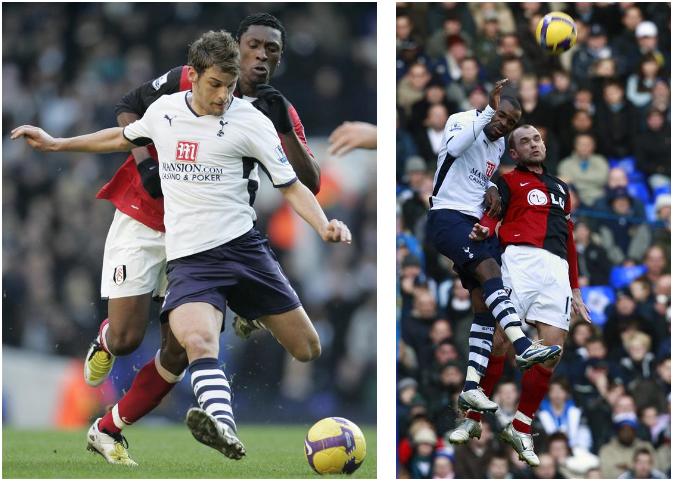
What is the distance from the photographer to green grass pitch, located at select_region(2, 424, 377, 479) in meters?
7.23

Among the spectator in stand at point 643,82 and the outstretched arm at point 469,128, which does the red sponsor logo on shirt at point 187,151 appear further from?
the spectator in stand at point 643,82

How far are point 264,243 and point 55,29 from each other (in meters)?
8.76

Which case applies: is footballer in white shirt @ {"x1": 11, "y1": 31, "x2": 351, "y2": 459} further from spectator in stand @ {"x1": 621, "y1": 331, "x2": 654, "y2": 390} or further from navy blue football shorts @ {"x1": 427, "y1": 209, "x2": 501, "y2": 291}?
spectator in stand @ {"x1": 621, "y1": 331, "x2": 654, "y2": 390}

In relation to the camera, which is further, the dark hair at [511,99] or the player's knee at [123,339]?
the player's knee at [123,339]

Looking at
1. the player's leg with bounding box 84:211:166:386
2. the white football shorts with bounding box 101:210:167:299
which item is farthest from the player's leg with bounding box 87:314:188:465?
the white football shorts with bounding box 101:210:167:299

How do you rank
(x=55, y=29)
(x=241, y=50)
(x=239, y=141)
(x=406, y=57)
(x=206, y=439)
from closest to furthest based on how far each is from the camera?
(x=206, y=439), (x=239, y=141), (x=241, y=50), (x=406, y=57), (x=55, y=29)

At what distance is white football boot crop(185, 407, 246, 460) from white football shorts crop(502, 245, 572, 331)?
2237 mm

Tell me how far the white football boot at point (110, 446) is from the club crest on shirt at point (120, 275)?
35.5 inches

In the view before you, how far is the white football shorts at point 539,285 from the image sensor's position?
24.1 feet

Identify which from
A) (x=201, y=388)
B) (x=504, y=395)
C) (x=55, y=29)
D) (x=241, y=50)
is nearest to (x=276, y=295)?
(x=201, y=388)

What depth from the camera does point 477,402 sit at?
23.8 ft

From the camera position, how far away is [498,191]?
295 inches

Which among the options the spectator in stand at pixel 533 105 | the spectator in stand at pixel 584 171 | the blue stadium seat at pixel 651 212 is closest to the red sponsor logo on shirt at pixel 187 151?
the spectator in stand at pixel 533 105

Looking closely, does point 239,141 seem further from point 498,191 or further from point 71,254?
point 71,254
